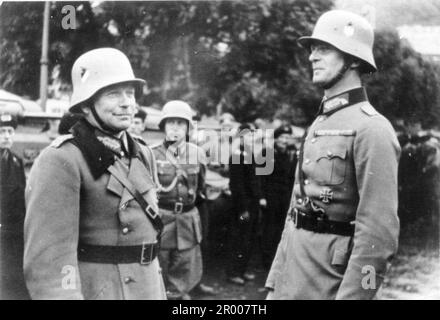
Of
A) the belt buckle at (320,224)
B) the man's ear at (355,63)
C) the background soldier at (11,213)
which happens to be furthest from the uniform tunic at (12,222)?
the man's ear at (355,63)

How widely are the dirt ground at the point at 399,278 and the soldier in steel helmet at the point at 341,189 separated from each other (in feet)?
2.60

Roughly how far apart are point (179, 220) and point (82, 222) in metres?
2.18

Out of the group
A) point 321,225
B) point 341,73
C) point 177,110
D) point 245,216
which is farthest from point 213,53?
point 321,225

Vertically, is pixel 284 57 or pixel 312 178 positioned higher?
pixel 284 57

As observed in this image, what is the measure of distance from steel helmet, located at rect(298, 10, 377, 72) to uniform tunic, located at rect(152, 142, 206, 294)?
196cm

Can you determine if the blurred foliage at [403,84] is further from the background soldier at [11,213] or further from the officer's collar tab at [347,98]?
the background soldier at [11,213]

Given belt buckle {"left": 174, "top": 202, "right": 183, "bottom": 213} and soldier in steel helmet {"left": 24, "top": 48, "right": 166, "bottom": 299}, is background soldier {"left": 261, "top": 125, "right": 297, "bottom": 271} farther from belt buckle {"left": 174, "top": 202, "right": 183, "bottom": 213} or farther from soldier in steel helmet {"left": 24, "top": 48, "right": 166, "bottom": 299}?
soldier in steel helmet {"left": 24, "top": 48, "right": 166, "bottom": 299}

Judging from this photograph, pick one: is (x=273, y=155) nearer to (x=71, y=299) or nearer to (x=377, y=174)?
(x=377, y=174)

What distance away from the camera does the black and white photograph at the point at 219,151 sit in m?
1.89

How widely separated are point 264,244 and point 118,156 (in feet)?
9.12

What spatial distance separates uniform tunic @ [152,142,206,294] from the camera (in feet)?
13.0

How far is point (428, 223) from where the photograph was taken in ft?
11.8

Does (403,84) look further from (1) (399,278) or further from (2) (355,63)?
(2) (355,63)

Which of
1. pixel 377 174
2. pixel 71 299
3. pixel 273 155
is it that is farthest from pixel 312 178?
pixel 273 155
